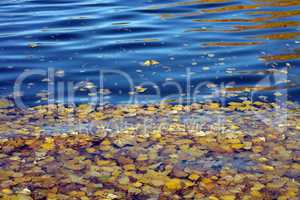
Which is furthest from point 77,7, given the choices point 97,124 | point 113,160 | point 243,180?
point 243,180

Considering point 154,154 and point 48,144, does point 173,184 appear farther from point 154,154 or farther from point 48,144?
point 48,144

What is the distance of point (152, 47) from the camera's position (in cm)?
893

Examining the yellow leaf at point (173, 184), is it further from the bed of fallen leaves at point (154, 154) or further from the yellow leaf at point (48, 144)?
the yellow leaf at point (48, 144)

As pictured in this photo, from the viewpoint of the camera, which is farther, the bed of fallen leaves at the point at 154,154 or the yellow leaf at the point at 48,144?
the yellow leaf at the point at 48,144

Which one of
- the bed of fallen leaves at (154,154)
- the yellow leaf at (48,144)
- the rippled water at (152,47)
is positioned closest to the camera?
the bed of fallen leaves at (154,154)

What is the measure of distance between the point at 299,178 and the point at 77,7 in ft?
27.0

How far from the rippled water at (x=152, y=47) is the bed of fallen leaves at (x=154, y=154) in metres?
0.53

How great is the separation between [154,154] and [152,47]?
12.3 feet

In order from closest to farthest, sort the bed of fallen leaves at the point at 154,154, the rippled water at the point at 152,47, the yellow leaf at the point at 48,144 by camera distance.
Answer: the bed of fallen leaves at the point at 154,154 < the yellow leaf at the point at 48,144 < the rippled water at the point at 152,47

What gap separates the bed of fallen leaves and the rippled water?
1.74 ft

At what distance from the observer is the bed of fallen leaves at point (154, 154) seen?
480cm

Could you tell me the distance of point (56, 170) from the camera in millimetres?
5191

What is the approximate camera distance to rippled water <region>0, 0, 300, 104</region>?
732 centimetres

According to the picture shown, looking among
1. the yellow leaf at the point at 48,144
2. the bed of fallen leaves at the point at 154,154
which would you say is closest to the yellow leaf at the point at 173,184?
the bed of fallen leaves at the point at 154,154
